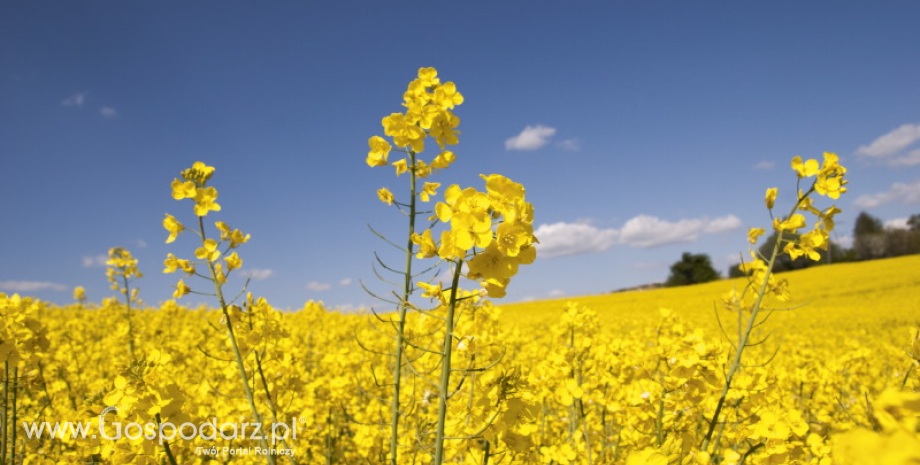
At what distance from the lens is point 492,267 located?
1.46 metres

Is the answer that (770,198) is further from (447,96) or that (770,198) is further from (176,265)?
(176,265)

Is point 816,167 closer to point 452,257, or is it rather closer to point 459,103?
point 459,103

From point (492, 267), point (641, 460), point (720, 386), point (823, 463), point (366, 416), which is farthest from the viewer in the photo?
point (366, 416)

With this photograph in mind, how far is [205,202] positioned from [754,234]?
3.33 meters

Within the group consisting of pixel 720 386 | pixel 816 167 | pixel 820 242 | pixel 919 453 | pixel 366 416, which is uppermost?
pixel 816 167

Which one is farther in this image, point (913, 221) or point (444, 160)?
point (913, 221)

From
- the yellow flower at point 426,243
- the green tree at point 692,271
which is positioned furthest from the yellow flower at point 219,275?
the green tree at point 692,271

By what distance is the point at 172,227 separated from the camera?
280 cm

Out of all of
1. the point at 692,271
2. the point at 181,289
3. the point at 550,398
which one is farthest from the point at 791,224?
the point at 692,271

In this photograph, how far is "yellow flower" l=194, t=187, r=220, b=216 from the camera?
8.81 ft

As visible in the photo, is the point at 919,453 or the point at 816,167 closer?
the point at 919,453

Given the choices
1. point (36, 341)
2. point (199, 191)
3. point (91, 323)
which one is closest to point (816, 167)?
point (199, 191)

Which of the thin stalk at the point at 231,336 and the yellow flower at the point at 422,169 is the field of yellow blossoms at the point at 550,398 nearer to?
the thin stalk at the point at 231,336

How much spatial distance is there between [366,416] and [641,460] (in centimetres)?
354
